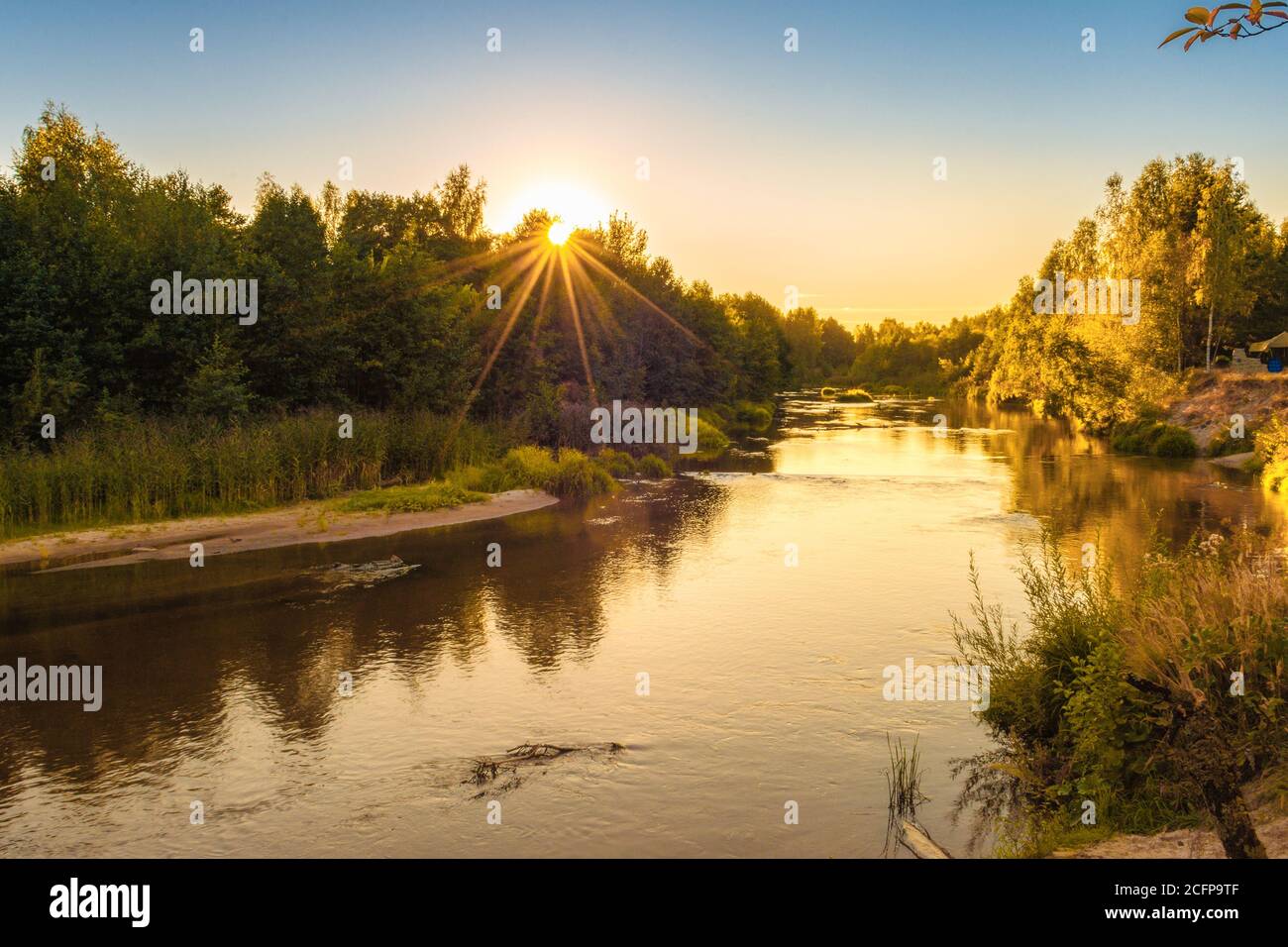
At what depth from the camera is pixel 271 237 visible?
3862 centimetres

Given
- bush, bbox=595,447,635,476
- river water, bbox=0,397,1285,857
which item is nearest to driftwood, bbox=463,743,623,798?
river water, bbox=0,397,1285,857

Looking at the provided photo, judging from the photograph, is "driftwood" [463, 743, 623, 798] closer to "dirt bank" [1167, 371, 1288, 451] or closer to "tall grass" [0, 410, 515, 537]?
"tall grass" [0, 410, 515, 537]

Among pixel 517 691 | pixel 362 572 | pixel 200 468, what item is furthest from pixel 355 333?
pixel 517 691

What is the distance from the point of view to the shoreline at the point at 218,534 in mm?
22234

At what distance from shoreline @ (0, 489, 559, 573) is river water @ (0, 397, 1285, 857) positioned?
1105 mm

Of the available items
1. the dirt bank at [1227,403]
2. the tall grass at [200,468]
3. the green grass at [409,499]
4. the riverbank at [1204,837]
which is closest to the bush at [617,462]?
the tall grass at [200,468]

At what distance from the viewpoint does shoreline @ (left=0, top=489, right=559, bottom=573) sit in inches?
875

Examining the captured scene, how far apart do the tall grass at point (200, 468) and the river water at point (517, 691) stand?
4608mm

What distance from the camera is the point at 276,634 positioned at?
1680 cm

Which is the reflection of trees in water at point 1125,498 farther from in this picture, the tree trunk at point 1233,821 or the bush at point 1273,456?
the tree trunk at point 1233,821

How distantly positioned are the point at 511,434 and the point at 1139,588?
31389 millimetres

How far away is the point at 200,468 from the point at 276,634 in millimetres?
12876

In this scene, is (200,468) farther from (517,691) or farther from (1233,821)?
(1233,821)
